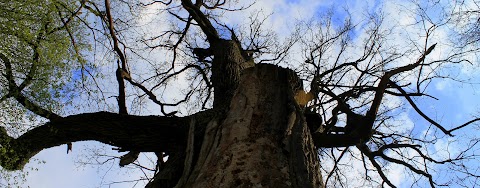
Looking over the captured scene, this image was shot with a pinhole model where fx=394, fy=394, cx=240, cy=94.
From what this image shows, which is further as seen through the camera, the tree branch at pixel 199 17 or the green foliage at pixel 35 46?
the tree branch at pixel 199 17

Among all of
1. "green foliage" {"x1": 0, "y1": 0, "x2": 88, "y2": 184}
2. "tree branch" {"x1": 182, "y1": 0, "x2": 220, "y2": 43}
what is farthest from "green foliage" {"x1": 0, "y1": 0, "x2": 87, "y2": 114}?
"tree branch" {"x1": 182, "y1": 0, "x2": 220, "y2": 43}

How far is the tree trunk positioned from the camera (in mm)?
2094

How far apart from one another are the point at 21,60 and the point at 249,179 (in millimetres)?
2538

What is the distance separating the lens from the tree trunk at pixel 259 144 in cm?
209

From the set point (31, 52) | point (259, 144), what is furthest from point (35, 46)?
point (259, 144)

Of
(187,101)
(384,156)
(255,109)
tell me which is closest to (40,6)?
(255,109)

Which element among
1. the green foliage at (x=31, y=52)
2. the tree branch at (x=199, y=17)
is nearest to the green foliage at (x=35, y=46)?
the green foliage at (x=31, y=52)

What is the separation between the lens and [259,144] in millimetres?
2371

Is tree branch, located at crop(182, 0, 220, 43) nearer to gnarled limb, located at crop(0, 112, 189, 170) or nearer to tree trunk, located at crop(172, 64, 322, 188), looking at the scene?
gnarled limb, located at crop(0, 112, 189, 170)

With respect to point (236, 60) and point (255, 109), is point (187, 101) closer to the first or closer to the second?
point (236, 60)

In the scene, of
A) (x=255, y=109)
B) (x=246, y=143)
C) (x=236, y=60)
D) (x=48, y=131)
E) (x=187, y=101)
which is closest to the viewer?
(x=246, y=143)

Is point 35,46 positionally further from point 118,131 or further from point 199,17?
point 199,17

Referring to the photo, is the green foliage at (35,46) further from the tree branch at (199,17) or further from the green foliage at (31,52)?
the tree branch at (199,17)

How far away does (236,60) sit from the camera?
4742 mm
